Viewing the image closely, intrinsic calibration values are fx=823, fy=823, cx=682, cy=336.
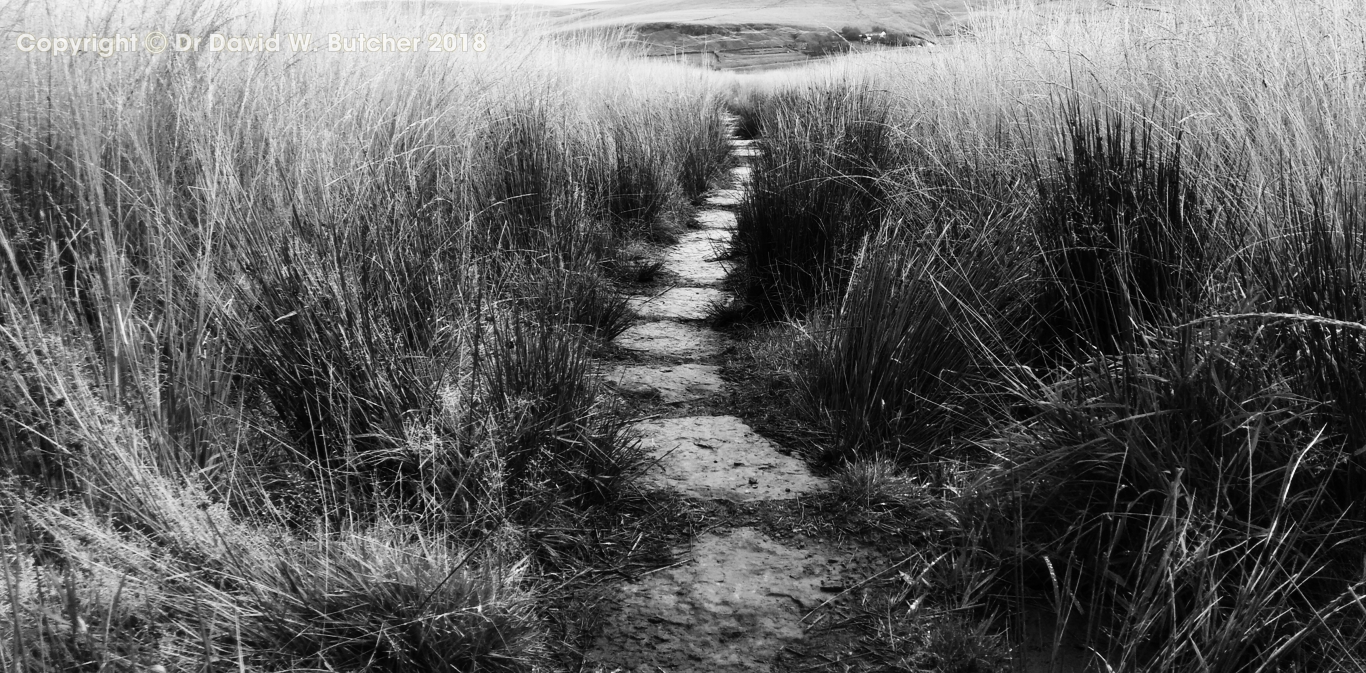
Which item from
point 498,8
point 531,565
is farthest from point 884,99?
point 531,565

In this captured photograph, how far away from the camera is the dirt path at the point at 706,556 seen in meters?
1.56

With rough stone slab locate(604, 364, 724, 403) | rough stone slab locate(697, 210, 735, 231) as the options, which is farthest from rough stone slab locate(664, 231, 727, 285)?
rough stone slab locate(604, 364, 724, 403)

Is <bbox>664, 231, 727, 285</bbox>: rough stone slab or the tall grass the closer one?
the tall grass

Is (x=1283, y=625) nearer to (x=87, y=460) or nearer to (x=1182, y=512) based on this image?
(x=1182, y=512)

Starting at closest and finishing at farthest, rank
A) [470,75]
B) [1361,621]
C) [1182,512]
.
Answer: [1361,621], [1182,512], [470,75]

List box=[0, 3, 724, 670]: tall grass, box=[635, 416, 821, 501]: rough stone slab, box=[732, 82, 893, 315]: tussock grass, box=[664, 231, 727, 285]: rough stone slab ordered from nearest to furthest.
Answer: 1. box=[0, 3, 724, 670]: tall grass
2. box=[635, 416, 821, 501]: rough stone slab
3. box=[732, 82, 893, 315]: tussock grass
4. box=[664, 231, 727, 285]: rough stone slab

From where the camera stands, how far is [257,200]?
218 centimetres

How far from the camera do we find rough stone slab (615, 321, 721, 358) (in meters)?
3.13

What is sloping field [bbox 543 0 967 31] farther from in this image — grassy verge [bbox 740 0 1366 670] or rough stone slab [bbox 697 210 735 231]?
grassy verge [bbox 740 0 1366 670]

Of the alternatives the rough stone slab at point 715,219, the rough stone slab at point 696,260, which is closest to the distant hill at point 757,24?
the rough stone slab at point 715,219

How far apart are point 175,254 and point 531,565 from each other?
3.99ft

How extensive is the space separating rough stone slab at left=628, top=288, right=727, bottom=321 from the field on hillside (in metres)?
0.15

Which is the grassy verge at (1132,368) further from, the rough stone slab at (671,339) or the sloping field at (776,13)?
the sloping field at (776,13)

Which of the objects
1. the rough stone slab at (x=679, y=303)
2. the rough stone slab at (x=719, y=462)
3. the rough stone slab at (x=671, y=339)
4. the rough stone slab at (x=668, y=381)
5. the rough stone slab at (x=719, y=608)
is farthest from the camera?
the rough stone slab at (x=679, y=303)
